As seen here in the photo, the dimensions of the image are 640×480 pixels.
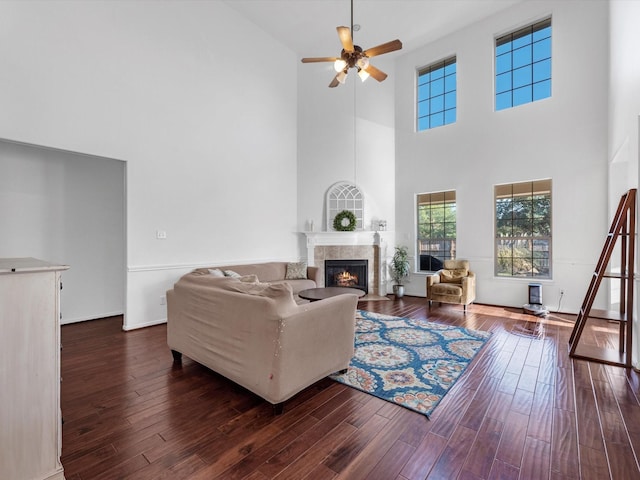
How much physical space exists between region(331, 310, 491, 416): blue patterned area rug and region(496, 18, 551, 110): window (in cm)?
449

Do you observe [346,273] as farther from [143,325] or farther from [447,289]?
[143,325]

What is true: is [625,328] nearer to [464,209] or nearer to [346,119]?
[464,209]

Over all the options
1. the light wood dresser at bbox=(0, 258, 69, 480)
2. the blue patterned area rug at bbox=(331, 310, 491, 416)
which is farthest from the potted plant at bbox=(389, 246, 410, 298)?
the light wood dresser at bbox=(0, 258, 69, 480)

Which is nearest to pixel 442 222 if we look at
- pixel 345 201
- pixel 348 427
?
pixel 345 201

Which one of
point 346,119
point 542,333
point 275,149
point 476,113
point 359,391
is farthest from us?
point 346,119

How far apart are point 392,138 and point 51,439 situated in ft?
23.3

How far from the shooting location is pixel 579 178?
15.5ft

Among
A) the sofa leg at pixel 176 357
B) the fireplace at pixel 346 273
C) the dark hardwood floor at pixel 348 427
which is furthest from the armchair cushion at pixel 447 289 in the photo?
the sofa leg at pixel 176 357

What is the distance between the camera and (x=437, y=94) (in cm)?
646

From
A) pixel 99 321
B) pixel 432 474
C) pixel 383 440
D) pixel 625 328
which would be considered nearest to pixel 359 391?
pixel 383 440

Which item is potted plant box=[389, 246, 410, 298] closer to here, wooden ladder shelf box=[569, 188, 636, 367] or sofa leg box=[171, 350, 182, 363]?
wooden ladder shelf box=[569, 188, 636, 367]

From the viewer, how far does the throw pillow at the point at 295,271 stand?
5.73 m

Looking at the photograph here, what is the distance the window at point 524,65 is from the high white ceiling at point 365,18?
63 cm

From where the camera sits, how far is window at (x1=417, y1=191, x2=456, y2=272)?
20.1 ft
